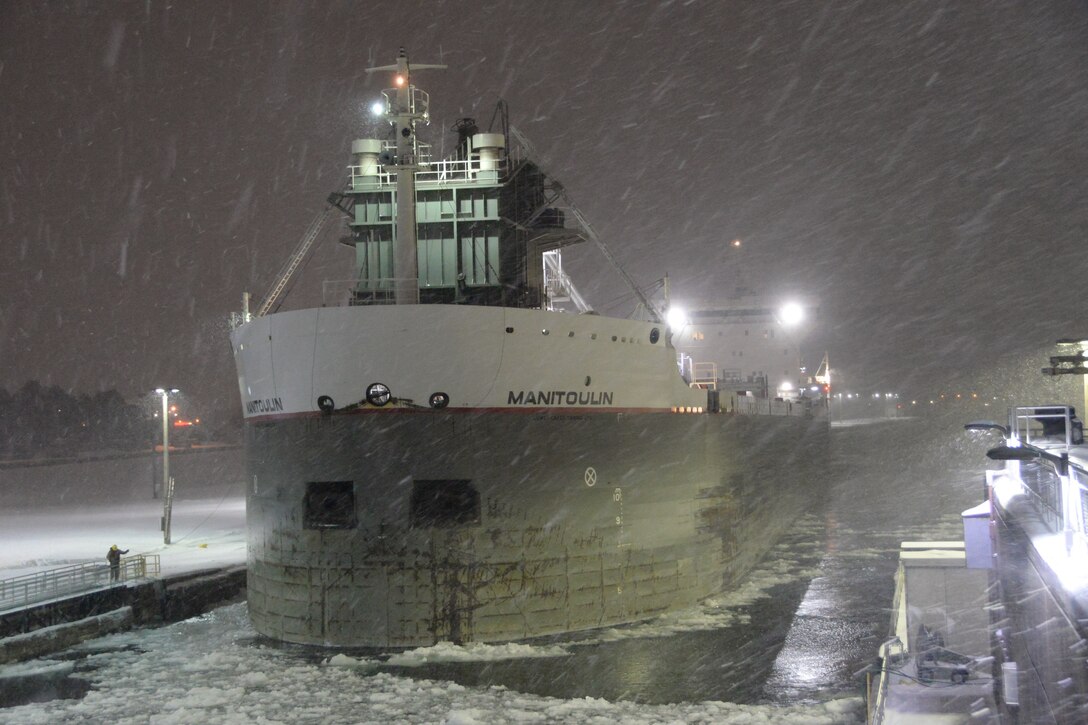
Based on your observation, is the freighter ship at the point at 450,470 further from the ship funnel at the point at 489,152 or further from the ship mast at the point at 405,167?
the ship funnel at the point at 489,152

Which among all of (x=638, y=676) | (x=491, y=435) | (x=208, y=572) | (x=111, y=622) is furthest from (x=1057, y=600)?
(x=208, y=572)

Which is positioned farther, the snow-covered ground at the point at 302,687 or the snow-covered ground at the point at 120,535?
the snow-covered ground at the point at 120,535

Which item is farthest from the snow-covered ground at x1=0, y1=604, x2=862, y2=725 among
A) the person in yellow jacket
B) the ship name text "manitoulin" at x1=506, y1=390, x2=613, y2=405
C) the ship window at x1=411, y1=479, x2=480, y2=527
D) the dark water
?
the ship name text "manitoulin" at x1=506, y1=390, x2=613, y2=405

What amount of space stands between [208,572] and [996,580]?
15.0 meters

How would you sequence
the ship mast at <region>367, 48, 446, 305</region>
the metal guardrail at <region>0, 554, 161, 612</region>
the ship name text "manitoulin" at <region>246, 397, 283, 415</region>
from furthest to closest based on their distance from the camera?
the ship mast at <region>367, 48, 446, 305</region> → the metal guardrail at <region>0, 554, 161, 612</region> → the ship name text "manitoulin" at <region>246, 397, 283, 415</region>

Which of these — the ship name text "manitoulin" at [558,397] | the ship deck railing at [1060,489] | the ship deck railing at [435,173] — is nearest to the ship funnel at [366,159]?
the ship deck railing at [435,173]

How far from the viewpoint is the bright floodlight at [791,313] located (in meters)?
41.6

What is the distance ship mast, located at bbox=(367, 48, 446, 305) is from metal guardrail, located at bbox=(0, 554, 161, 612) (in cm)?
782

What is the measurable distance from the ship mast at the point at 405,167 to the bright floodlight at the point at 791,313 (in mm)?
28083

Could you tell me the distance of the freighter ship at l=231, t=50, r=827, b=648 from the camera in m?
13.9

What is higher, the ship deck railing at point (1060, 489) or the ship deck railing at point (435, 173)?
the ship deck railing at point (435, 173)

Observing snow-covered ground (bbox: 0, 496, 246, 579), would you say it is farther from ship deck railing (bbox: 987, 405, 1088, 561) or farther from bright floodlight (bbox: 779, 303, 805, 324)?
bright floodlight (bbox: 779, 303, 805, 324)

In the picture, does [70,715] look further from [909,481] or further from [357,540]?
[909,481]

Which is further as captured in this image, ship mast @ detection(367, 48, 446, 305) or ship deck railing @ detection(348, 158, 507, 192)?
ship deck railing @ detection(348, 158, 507, 192)
